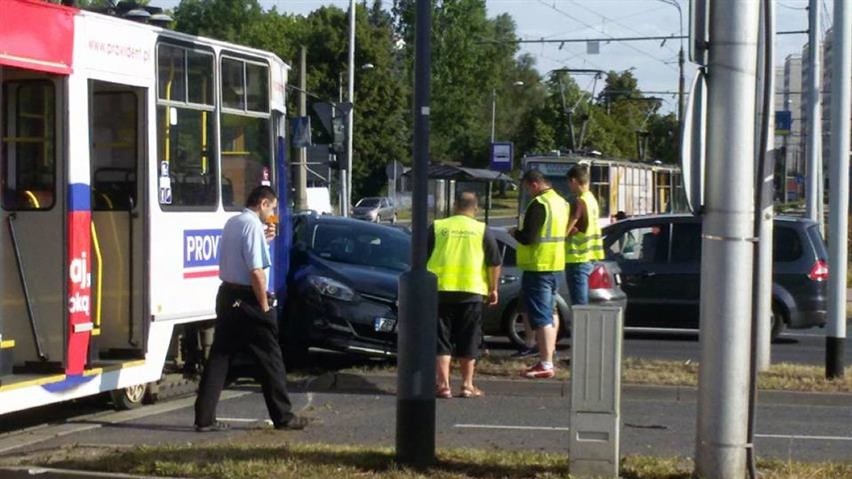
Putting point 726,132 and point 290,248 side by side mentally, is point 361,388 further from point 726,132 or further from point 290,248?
point 726,132

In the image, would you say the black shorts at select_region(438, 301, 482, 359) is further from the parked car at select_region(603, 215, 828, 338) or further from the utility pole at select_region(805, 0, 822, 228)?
the utility pole at select_region(805, 0, 822, 228)

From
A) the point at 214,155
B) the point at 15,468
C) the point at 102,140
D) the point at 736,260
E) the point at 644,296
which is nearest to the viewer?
the point at 736,260

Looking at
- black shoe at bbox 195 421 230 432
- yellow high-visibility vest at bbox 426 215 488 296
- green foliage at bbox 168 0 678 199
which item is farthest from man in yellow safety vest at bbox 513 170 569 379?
green foliage at bbox 168 0 678 199

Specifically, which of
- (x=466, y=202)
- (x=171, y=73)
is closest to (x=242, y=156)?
(x=171, y=73)

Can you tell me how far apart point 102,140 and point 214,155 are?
1136 mm

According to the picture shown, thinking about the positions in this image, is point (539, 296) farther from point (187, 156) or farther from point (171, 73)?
point (171, 73)

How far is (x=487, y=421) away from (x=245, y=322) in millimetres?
2236

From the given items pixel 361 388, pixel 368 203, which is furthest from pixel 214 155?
pixel 368 203

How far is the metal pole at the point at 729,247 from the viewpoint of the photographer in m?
7.79

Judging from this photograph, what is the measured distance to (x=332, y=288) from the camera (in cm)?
1360

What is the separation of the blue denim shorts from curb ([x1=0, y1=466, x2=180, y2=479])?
5463 millimetres

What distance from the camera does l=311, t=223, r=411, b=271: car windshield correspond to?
47.9 feet

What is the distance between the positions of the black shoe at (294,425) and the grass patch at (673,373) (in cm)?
284

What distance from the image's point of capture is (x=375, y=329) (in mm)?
13539
